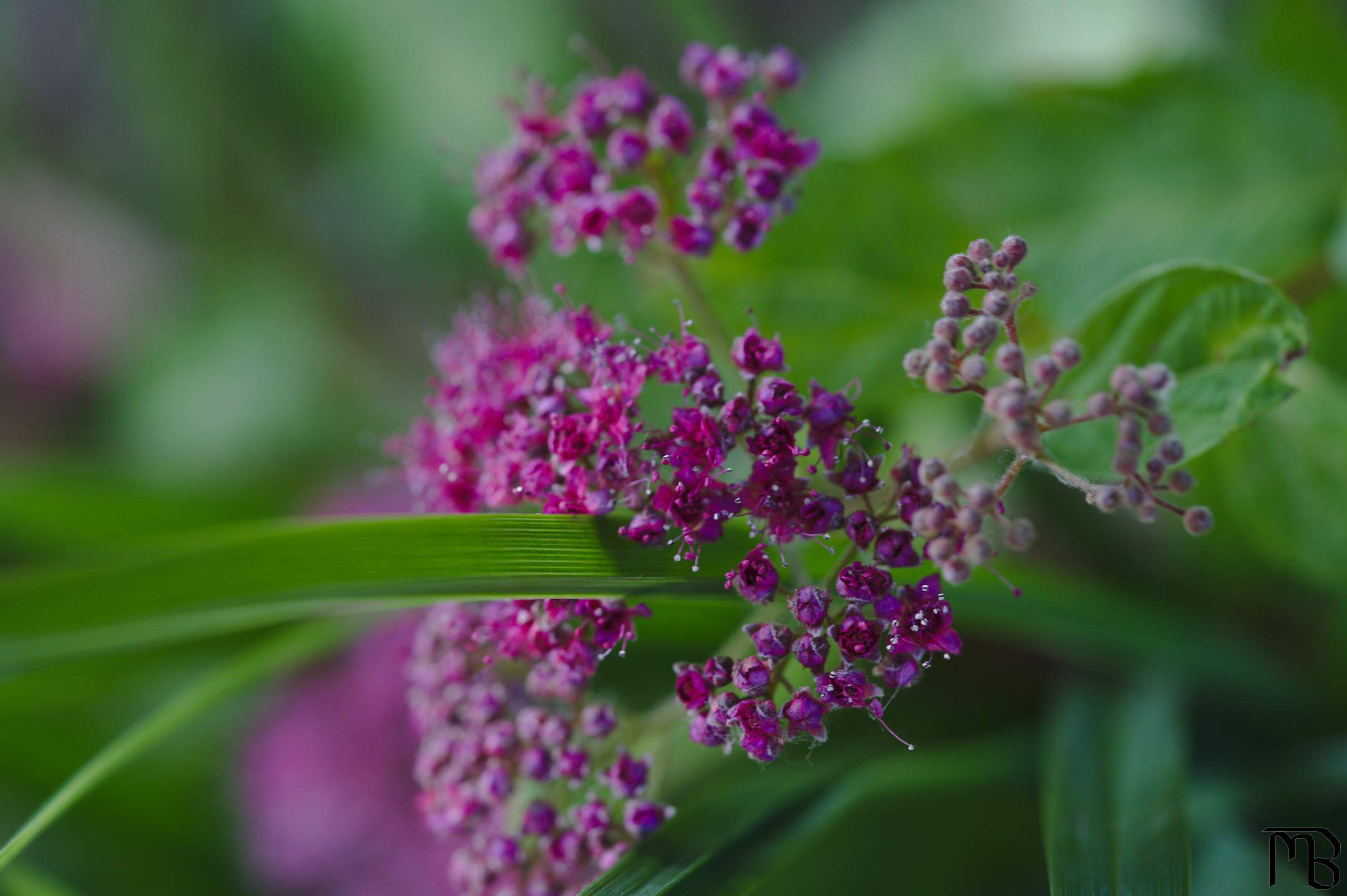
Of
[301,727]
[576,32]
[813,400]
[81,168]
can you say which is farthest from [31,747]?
[81,168]

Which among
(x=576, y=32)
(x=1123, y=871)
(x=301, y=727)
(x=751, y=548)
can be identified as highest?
(x=576, y=32)

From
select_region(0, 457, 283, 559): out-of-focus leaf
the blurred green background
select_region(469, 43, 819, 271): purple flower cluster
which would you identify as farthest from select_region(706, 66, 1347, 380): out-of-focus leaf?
select_region(0, 457, 283, 559): out-of-focus leaf

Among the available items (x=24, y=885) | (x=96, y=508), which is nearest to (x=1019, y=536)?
(x=24, y=885)

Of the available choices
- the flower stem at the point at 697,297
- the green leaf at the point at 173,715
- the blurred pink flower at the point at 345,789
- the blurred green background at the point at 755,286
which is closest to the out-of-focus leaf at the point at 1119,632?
the blurred green background at the point at 755,286

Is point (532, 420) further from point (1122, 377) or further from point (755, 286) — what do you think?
point (755, 286)

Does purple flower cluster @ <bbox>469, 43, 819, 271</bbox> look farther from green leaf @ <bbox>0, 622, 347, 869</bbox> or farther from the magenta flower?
green leaf @ <bbox>0, 622, 347, 869</bbox>

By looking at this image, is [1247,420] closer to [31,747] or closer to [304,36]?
[31,747]
